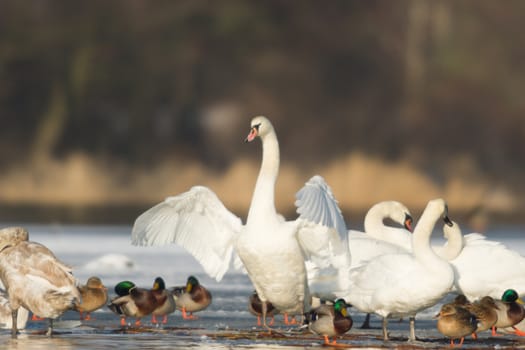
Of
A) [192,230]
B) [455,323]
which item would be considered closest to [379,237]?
[192,230]

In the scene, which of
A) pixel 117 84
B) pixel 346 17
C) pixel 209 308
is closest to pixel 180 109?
pixel 117 84

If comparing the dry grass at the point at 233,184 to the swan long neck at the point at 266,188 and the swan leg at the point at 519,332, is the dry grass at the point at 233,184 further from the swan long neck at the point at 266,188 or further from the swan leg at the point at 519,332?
the swan leg at the point at 519,332

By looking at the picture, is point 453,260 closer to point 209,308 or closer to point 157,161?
point 209,308

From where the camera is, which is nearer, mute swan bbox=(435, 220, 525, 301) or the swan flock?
the swan flock

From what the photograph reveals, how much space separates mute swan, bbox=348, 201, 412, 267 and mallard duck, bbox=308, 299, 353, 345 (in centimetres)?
102

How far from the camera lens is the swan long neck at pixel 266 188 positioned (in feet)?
38.1

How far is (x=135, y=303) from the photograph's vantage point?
39.7 ft

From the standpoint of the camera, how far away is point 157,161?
126 feet

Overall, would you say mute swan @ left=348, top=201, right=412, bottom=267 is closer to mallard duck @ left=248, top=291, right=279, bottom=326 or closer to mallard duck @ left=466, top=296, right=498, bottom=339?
mallard duck @ left=248, top=291, right=279, bottom=326

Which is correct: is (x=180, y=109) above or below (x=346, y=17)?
below

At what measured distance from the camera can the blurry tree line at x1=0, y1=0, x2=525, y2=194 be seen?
3888 cm

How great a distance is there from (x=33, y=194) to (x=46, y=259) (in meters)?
22.7

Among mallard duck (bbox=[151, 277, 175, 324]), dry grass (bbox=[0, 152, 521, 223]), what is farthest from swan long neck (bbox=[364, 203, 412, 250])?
dry grass (bbox=[0, 152, 521, 223])

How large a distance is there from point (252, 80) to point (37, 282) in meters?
29.2
